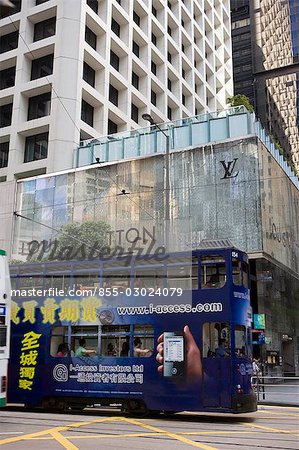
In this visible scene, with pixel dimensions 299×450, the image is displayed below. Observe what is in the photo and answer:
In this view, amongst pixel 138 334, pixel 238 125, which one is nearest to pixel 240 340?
pixel 138 334

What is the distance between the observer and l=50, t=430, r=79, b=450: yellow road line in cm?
762

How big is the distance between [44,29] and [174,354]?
26.9 meters

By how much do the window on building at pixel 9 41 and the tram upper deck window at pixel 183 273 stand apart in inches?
1036

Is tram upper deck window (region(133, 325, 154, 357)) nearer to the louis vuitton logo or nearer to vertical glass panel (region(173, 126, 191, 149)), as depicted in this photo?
the louis vuitton logo

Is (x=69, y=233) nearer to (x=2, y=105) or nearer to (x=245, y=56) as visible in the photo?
(x=2, y=105)

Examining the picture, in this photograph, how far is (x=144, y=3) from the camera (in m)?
37.9

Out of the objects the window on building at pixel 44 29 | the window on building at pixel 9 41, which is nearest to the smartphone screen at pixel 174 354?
the window on building at pixel 44 29

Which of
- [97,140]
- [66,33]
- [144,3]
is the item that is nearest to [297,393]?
[97,140]

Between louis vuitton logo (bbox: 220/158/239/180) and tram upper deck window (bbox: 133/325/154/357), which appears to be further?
louis vuitton logo (bbox: 220/158/239/180)

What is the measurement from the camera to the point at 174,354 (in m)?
11.5

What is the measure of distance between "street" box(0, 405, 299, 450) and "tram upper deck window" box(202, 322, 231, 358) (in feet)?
5.00

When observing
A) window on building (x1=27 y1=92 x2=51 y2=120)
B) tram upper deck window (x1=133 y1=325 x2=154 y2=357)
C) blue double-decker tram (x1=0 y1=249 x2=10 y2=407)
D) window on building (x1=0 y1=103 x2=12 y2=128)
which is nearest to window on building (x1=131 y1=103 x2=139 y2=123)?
window on building (x1=27 y1=92 x2=51 y2=120)

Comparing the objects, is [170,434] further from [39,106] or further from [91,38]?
[91,38]

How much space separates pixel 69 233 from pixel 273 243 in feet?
→ 34.3
